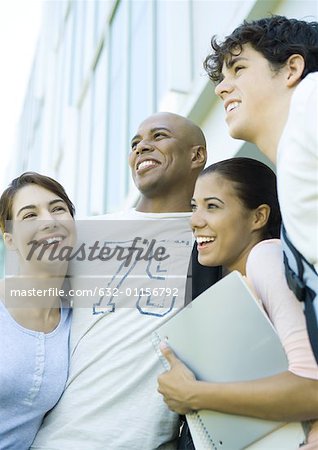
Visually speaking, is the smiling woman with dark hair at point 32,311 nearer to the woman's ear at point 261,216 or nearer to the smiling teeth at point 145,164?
the smiling teeth at point 145,164

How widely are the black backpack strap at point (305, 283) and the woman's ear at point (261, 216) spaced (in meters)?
0.55

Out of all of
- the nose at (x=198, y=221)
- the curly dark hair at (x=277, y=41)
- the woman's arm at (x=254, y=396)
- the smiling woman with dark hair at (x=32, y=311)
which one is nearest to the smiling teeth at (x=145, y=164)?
the smiling woman with dark hair at (x=32, y=311)

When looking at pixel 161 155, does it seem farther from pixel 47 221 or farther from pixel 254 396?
pixel 254 396

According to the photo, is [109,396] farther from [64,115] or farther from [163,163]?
[64,115]

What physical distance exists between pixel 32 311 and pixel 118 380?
43 centimetres

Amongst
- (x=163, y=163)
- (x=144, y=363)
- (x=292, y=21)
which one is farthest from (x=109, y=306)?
(x=292, y=21)

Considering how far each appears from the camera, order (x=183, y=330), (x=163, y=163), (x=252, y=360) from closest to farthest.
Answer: (x=252, y=360), (x=183, y=330), (x=163, y=163)

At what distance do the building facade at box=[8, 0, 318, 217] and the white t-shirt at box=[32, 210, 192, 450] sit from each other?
6.10 feet

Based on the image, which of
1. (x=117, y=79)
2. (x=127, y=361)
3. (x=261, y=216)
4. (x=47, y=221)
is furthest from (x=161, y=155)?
(x=117, y=79)

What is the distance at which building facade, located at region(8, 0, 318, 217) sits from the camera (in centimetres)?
439

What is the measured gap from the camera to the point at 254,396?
4.34 feet

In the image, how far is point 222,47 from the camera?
5.53 ft

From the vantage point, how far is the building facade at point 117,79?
439 centimetres

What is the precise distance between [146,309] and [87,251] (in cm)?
40
